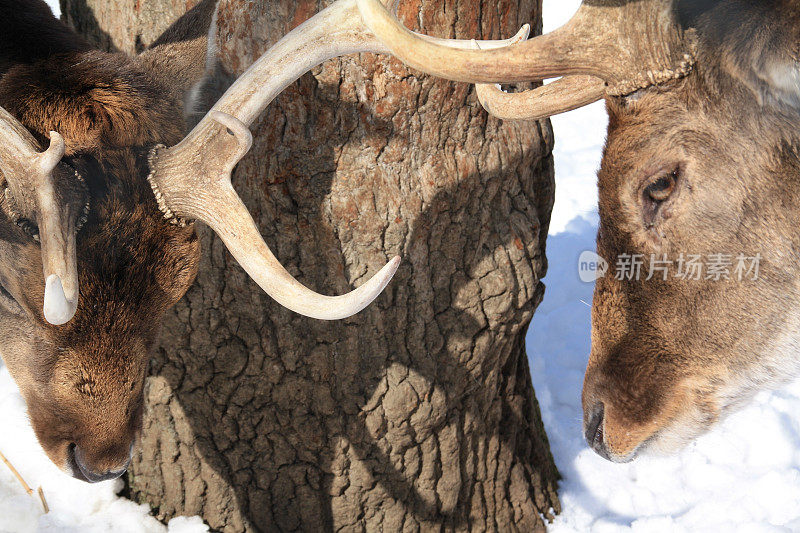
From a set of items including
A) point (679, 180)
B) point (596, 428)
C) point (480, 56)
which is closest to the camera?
point (480, 56)

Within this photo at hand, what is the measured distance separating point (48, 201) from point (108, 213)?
19cm

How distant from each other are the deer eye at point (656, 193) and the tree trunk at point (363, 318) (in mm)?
783

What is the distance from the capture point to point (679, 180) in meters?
2.04

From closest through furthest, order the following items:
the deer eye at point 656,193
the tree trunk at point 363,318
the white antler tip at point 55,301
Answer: the white antler tip at point 55,301, the deer eye at point 656,193, the tree trunk at point 363,318

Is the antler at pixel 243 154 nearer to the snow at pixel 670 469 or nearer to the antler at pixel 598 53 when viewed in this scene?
the antler at pixel 598 53

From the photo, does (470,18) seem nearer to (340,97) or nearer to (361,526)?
(340,97)

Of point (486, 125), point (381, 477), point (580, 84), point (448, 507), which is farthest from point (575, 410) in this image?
point (580, 84)

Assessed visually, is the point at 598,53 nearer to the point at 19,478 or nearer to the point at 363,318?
the point at 363,318

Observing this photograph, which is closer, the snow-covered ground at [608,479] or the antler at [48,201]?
the antler at [48,201]

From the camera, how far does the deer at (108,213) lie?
1.79 m

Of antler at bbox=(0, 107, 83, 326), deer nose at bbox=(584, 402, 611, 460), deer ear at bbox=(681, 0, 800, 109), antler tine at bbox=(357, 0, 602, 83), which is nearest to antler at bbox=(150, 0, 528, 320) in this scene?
antler tine at bbox=(357, 0, 602, 83)

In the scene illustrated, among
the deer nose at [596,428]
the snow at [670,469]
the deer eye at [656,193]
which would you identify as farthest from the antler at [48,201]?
the snow at [670,469]

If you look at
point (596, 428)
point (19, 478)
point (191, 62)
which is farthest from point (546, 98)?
point (19, 478)

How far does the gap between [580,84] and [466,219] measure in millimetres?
884
